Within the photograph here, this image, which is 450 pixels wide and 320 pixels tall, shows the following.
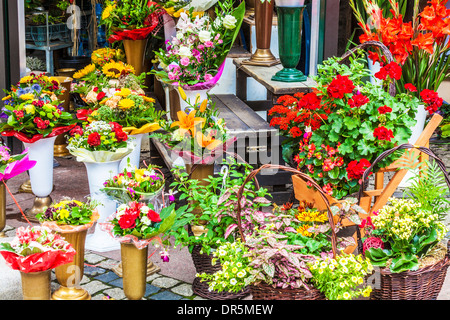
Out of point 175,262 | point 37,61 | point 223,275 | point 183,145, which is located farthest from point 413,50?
point 37,61

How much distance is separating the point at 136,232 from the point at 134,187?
0.46m

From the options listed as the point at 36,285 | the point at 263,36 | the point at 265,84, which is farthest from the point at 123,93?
the point at 36,285

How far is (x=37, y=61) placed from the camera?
8914 mm

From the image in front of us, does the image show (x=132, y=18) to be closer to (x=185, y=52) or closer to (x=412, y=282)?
(x=185, y=52)

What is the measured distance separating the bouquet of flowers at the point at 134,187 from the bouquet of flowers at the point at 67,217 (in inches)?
9.5

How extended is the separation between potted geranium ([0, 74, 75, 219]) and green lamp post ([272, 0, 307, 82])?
73.7 inches

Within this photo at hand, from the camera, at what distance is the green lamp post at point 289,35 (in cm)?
577

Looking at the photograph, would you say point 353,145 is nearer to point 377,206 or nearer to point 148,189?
point 377,206

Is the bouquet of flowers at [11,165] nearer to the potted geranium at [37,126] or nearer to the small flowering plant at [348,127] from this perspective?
the potted geranium at [37,126]

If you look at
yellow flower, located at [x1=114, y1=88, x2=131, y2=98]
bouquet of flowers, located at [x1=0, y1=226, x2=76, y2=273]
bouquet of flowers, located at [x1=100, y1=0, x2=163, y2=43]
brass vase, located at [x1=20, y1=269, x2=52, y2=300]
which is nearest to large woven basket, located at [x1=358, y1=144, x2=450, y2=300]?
bouquet of flowers, located at [x1=0, y1=226, x2=76, y2=273]

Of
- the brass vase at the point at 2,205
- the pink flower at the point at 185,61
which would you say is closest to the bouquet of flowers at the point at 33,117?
the brass vase at the point at 2,205

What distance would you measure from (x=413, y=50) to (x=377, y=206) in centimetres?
169

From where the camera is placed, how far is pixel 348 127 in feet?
15.2

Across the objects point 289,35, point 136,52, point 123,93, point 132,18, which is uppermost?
point 132,18
